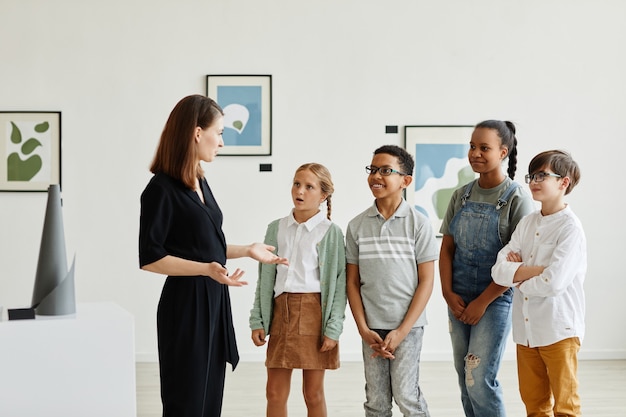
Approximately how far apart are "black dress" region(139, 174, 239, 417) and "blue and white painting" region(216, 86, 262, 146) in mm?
2837

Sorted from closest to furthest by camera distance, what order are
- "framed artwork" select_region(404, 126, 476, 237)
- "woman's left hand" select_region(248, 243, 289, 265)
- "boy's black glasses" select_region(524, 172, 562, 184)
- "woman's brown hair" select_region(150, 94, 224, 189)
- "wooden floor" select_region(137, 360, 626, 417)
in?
1. "woman's brown hair" select_region(150, 94, 224, 189)
2. "woman's left hand" select_region(248, 243, 289, 265)
3. "boy's black glasses" select_region(524, 172, 562, 184)
4. "wooden floor" select_region(137, 360, 626, 417)
5. "framed artwork" select_region(404, 126, 476, 237)

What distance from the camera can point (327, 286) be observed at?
2.76 m

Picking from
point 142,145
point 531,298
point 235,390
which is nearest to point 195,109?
point 531,298

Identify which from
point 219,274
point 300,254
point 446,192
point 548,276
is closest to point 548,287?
point 548,276

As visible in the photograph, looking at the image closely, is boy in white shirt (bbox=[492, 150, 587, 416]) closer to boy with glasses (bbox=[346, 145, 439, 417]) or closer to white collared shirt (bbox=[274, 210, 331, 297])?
boy with glasses (bbox=[346, 145, 439, 417])

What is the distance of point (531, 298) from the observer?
262 centimetres

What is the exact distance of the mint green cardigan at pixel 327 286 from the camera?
2736 millimetres

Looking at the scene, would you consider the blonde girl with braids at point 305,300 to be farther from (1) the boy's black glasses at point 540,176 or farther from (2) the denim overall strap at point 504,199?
(1) the boy's black glasses at point 540,176

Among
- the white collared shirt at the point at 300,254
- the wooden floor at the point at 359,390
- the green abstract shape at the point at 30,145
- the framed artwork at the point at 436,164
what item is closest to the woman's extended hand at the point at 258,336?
the white collared shirt at the point at 300,254

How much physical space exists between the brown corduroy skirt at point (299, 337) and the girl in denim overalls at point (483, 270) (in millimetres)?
531

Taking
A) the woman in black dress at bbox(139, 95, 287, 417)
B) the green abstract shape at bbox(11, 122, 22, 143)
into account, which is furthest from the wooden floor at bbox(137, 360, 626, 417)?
the green abstract shape at bbox(11, 122, 22, 143)

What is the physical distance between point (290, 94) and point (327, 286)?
98.5 inches

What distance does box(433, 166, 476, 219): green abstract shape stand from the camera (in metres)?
5.04

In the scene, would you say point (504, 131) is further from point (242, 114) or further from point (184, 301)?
point (242, 114)
